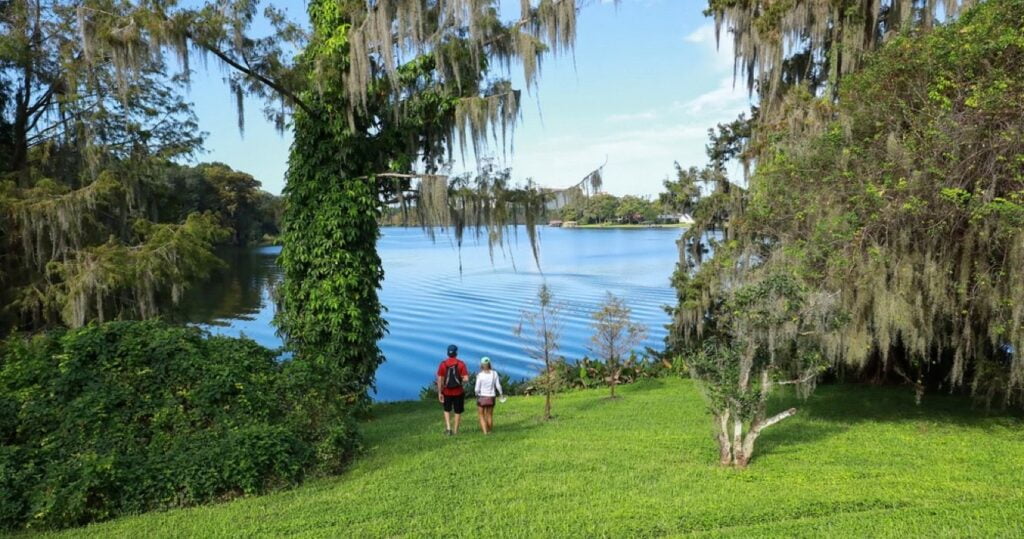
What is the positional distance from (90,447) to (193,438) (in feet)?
2.94

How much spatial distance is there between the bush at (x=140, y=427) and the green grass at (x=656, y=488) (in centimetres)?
32

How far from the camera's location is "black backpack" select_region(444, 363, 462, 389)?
28.7 feet

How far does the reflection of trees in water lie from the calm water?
54 millimetres

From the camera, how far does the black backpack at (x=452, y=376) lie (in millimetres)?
8758

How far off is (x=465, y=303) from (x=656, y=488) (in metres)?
26.0

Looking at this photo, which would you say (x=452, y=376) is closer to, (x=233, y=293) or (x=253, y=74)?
(x=253, y=74)

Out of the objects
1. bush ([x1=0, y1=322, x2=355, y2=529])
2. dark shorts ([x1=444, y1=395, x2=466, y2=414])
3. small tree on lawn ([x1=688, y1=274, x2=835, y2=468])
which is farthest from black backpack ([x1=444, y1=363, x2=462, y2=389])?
small tree on lawn ([x1=688, y1=274, x2=835, y2=468])

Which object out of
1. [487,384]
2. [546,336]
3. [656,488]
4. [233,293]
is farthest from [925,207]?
[233,293]

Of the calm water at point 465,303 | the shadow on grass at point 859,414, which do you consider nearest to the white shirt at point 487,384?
the calm water at point 465,303

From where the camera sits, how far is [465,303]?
31906 millimetres

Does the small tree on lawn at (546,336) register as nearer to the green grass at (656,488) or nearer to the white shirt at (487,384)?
the green grass at (656,488)

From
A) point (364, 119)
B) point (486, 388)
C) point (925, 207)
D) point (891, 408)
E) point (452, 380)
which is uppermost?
point (364, 119)

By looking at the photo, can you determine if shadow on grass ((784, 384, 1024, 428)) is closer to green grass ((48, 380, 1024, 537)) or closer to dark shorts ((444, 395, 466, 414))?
green grass ((48, 380, 1024, 537))

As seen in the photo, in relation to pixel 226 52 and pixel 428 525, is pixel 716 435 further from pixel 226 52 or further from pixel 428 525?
pixel 226 52
